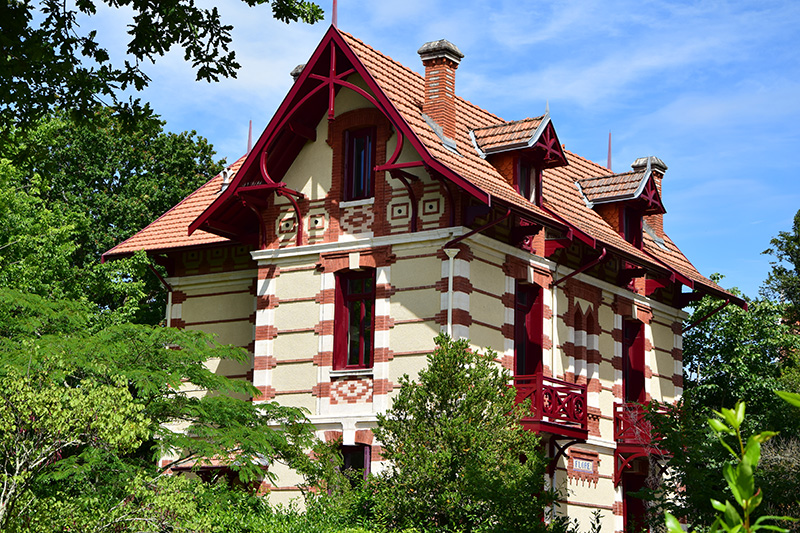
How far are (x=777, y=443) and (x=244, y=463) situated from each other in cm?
989

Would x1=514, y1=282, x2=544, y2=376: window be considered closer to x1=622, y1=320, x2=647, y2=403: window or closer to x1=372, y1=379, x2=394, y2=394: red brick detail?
x1=372, y1=379, x2=394, y2=394: red brick detail

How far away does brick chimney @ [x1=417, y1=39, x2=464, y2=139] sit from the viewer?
23.0m

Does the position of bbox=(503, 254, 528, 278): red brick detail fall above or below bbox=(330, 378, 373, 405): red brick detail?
above

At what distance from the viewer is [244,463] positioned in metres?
18.4

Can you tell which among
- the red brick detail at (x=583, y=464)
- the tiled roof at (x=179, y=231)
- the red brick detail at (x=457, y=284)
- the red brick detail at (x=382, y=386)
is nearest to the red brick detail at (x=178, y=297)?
the tiled roof at (x=179, y=231)

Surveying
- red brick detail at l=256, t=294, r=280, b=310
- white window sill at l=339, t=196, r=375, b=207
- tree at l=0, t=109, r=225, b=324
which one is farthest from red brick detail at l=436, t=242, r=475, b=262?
tree at l=0, t=109, r=225, b=324

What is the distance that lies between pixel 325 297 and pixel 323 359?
4.22 ft

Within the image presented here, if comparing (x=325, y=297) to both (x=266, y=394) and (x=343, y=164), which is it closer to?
(x=266, y=394)

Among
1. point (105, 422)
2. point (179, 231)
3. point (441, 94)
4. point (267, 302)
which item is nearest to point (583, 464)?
point (267, 302)

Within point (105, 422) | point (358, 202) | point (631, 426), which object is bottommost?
point (105, 422)

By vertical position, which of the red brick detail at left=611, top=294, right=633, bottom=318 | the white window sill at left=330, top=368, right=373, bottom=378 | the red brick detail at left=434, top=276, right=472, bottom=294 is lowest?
the white window sill at left=330, top=368, right=373, bottom=378

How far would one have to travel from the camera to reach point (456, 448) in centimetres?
1795

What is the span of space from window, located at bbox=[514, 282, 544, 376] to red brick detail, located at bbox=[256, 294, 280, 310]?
5063mm

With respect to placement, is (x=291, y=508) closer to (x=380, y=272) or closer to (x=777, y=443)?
(x=380, y=272)
